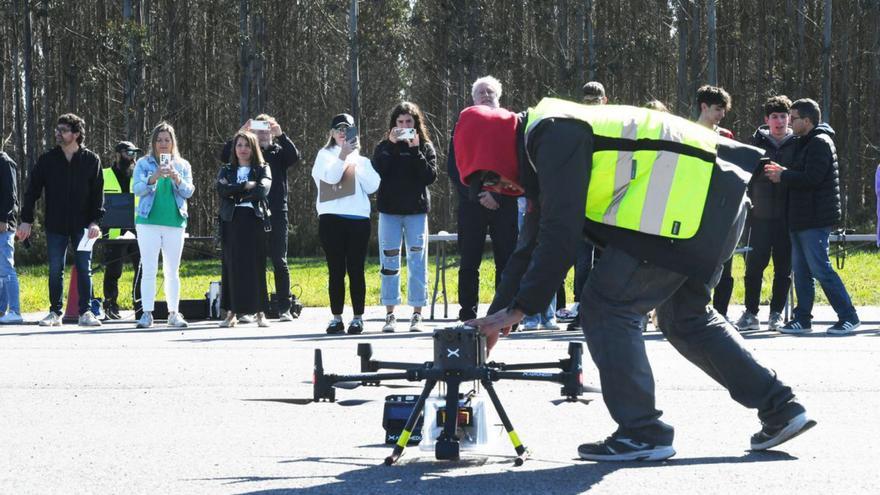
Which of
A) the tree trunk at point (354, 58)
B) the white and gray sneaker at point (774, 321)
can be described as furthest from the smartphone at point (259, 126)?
the tree trunk at point (354, 58)

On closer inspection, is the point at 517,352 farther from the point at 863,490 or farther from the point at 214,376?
the point at 863,490

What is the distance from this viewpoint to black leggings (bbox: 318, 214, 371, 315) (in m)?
13.6

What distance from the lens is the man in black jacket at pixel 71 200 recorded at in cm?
1479

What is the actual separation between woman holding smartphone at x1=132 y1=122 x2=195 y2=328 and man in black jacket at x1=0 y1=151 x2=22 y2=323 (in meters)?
1.59

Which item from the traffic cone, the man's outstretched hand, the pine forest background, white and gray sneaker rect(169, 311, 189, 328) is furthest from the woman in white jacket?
the pine forest background

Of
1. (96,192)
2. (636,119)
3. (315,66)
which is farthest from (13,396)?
(315,66)

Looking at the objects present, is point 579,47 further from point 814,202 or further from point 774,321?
point 814,202

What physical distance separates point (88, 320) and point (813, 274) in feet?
23.2

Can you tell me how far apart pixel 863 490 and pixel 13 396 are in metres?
5.22

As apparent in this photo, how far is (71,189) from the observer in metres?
14.8

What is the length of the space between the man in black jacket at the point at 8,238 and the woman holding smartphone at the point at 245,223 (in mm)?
2477

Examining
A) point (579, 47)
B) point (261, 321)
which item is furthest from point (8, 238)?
point (579, 47)

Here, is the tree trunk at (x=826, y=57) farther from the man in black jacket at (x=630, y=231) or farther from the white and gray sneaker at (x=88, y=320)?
the man in black jacket at (x=630, y=231)

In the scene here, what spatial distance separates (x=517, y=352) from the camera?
1120 centimetres
